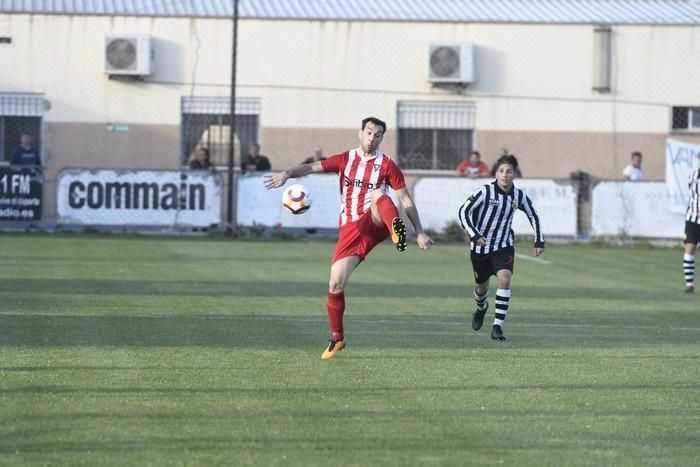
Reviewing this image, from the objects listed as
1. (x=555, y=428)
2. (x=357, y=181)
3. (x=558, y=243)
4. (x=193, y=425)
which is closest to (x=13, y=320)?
(x=357, y=181)

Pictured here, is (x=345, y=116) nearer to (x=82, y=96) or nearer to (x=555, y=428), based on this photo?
(x=82, y=96)

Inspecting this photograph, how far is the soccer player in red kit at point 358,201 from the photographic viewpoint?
10.8 meters

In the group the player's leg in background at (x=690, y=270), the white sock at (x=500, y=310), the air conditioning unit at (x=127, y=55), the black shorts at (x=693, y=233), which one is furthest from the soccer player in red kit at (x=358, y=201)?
the air conditioning unit at (x=127, y=55)

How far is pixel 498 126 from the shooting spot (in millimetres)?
31547

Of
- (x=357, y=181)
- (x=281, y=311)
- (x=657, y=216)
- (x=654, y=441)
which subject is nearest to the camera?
(x=654, y=441)

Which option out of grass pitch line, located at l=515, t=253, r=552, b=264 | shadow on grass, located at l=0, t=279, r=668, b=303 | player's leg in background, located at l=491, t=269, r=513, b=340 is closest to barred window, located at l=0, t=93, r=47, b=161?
grass pitch line, located at l=515, t=253, r=552, b=264

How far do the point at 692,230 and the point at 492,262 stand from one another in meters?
6.56

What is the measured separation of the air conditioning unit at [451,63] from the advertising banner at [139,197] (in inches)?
269

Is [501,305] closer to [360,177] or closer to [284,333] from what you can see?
[284,333]

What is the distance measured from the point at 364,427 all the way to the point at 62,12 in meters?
24.0

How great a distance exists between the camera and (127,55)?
30.0 m

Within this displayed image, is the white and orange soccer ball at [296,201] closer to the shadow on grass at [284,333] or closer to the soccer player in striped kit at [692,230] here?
the shadow on grass at [284,333]

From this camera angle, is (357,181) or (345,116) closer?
(357,181)

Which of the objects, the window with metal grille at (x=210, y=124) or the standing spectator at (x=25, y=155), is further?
the window with metal grille at (x=210, y=124)
